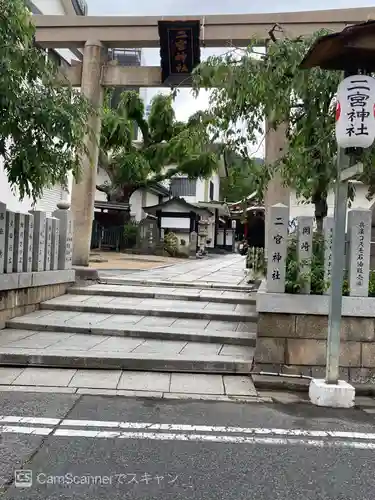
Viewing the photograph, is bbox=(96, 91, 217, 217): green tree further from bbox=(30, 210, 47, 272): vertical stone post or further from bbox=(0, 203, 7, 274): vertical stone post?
bbox=(0, 203, 7, 274): vertical stone post

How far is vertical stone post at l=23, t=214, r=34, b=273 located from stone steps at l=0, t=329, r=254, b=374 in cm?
180

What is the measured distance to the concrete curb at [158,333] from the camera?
6984 mm

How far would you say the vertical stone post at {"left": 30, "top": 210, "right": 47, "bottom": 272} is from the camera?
868 centimetres

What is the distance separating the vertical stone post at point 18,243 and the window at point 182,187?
2941 centimetres

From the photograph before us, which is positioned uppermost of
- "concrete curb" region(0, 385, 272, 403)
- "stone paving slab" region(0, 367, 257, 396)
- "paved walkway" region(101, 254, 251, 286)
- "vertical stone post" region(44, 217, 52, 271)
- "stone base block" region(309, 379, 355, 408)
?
"vertical stone post" region(44, 217, 52, 271)

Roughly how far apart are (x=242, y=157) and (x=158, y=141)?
18.2 m

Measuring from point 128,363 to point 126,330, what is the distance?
130cm

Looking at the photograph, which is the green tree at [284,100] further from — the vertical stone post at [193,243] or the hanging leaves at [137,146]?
the vertical stone post at [193,243]

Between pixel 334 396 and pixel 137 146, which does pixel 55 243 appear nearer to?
pixel 334 396

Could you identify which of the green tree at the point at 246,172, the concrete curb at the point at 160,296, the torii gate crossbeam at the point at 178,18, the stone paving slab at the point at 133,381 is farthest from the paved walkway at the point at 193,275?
the torii gate crossbeam at the point at 178,18

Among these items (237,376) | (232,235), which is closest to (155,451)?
(237,376)

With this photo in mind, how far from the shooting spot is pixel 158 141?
23.9 metres

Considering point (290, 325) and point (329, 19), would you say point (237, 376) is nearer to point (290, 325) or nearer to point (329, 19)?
point (290, 325)

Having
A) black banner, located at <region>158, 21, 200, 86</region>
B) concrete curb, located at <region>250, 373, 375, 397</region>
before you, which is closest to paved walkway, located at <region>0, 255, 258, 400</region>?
concrete curb, located at <region>250, 373, 375, 397</region>
